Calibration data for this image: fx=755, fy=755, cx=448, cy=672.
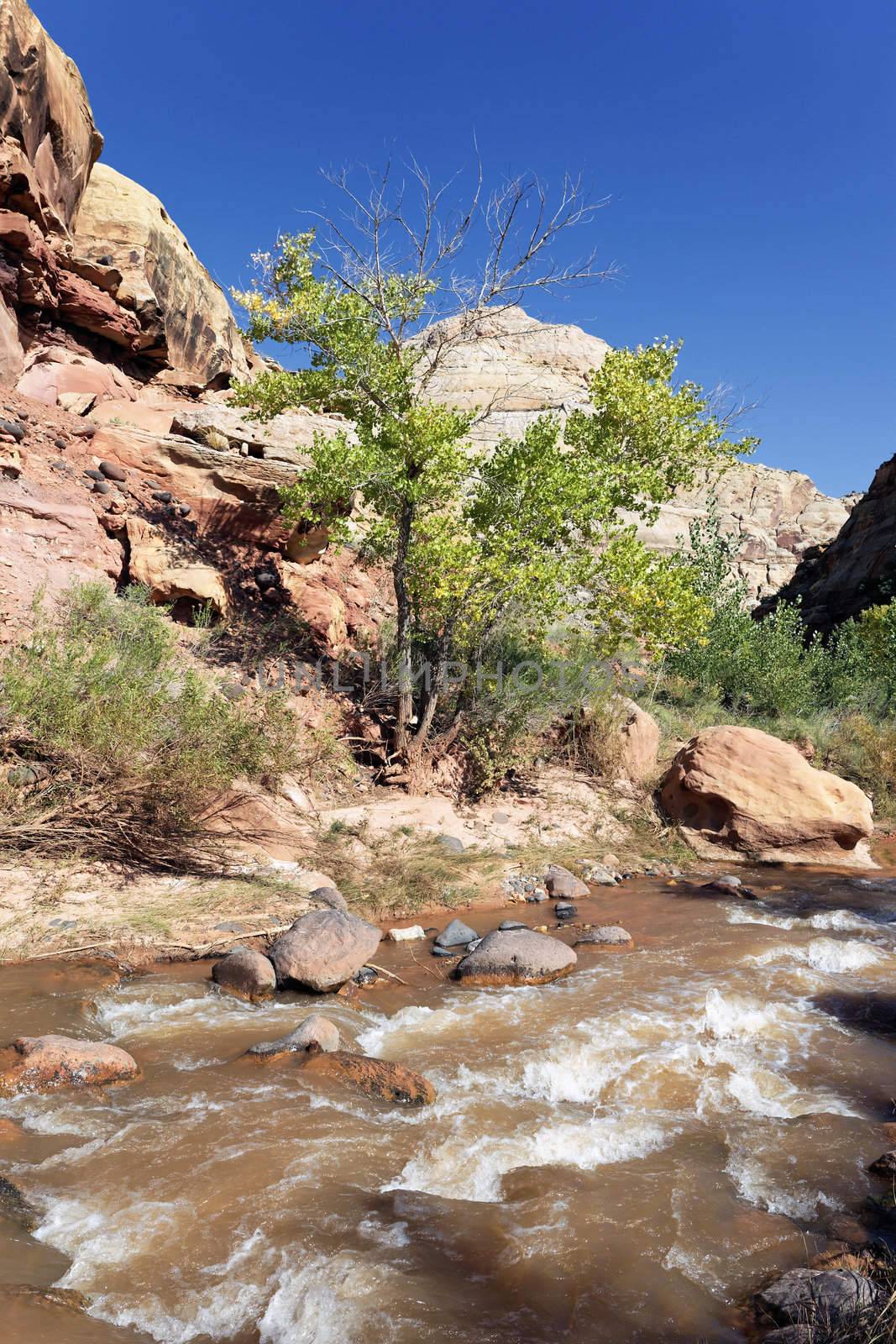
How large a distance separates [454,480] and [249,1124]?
746 cm

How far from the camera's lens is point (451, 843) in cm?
823

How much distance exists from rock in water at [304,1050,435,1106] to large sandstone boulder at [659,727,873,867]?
255 inches

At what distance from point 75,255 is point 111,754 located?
10.8 m

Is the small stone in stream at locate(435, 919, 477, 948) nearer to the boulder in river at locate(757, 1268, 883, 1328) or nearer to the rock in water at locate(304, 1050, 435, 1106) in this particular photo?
the rock in water at locate(304, 1050, 435, 1106)

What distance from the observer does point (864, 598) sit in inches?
889

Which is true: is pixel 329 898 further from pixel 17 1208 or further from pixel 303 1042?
pixel 17 1208

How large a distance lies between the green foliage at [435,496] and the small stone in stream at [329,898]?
10.2ft

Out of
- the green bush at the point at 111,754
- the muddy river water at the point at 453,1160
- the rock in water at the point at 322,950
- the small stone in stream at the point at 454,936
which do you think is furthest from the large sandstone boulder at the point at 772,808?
the green bush at the point at 111,754

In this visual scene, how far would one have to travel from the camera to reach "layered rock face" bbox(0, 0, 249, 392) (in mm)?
10984

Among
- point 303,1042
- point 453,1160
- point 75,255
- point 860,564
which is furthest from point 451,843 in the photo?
point 860,564

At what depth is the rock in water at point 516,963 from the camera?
17.7 ft

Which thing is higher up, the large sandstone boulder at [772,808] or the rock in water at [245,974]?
the large sandstone boulder at [772,808]

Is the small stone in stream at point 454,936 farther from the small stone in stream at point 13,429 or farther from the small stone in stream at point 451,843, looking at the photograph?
the small stone in stream at point 13,429

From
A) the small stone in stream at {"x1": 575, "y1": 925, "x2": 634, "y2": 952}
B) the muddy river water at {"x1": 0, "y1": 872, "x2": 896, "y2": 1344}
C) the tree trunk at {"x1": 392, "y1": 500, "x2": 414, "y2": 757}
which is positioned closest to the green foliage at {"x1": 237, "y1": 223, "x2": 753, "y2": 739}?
the tree trunk at {"x1": 392, "y1": 500, "x2": 414, "y2": 757}
